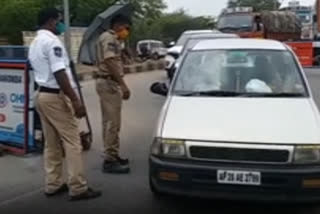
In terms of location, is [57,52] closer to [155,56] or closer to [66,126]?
[66,126]

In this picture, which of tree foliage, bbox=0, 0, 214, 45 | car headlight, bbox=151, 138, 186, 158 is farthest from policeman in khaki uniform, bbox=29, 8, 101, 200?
tree foliage, bbox=0, 0, 214, 45

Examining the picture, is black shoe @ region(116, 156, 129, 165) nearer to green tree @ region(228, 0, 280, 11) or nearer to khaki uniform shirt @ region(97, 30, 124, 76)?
khaki uniform shirt @ region(97, 30, 124, 76)

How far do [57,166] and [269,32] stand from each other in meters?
24.1

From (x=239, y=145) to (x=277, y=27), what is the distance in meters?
25.5

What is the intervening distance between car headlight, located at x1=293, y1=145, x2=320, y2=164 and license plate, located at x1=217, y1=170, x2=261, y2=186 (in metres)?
0.37

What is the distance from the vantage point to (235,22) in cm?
2784

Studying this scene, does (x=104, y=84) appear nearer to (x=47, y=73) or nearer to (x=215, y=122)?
(x=47, y=73)

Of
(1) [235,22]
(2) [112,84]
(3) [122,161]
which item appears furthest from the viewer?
(1) [235,22]

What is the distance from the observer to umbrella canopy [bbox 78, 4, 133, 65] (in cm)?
797

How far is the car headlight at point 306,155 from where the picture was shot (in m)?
5.55

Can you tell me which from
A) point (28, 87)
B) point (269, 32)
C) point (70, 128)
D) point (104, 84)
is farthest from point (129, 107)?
point (269, 32)

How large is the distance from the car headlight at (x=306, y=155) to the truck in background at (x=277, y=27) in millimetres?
20395

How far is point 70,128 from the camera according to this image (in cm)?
653

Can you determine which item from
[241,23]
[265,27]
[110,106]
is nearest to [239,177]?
[110,106]
